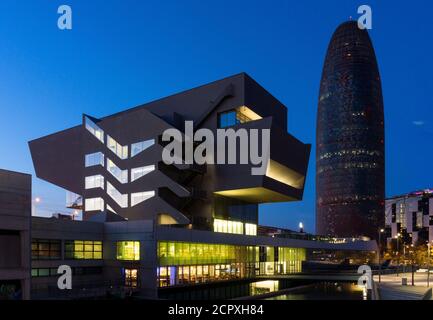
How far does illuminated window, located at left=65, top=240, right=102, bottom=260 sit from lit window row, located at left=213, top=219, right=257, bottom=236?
67.6 ft

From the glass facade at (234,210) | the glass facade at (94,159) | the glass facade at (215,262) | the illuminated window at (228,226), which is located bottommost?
the glass facade at (215,262)

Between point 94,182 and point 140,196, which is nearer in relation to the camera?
point 140,196

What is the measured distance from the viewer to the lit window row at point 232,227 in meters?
68.5

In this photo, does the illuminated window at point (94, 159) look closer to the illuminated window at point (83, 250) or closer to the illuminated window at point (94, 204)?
the illuminated window at point (94, 204)

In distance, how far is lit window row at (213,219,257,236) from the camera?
2696 inches

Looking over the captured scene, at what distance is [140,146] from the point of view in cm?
6706

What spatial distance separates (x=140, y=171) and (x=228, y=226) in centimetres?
1655

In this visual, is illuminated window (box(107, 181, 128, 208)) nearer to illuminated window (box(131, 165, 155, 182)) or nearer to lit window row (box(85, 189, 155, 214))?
lit window row (box(85, 189, 155, 214))

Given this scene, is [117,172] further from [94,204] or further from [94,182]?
[94,204]

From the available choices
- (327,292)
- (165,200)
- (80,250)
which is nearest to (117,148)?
(165,200)

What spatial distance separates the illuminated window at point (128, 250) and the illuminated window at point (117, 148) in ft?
68.9

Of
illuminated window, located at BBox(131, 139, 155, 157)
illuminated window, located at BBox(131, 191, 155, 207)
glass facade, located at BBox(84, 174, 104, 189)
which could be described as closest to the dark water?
illuminated window, located at BBox(131, 191, 155, 207)

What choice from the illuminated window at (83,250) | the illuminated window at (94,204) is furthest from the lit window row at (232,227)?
the illuminated window at (83,250)
